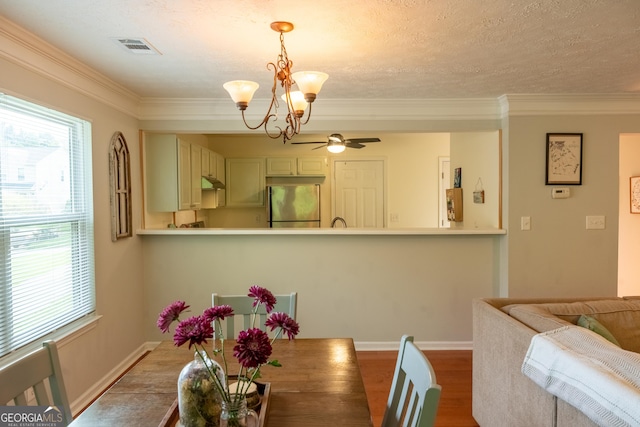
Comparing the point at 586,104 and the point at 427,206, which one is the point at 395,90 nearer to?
the point at 586,104

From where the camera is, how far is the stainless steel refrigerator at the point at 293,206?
5.65 meters

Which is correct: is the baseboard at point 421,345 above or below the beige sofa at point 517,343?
below

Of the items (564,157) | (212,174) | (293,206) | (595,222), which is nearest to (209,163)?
(212,174)

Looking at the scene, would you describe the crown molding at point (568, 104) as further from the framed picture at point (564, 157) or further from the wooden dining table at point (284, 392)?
the wooden dining table at point (284, 392)

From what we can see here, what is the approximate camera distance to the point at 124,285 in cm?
332

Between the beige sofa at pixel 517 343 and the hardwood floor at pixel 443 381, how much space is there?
0.23 metres

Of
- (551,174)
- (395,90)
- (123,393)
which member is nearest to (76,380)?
(123,393)

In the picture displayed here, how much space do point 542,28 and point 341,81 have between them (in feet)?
4.43

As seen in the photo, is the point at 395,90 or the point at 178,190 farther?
the point at 178,190

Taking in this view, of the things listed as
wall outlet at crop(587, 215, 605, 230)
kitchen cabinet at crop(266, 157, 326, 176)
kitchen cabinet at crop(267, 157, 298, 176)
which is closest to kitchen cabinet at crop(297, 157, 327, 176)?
kitchen cabinet at crop(266, 157, 326, 176)

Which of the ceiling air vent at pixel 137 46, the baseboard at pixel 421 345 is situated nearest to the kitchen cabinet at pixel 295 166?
the baseboard at pixel 421 345

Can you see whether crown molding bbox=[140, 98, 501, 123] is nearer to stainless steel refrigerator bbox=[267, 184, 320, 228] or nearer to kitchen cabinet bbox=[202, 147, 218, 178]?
kitchen cabinet bbox=[202, 147, 218, 178]

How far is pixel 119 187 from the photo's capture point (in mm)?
3195

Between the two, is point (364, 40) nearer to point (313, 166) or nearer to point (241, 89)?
point (241, 89)
